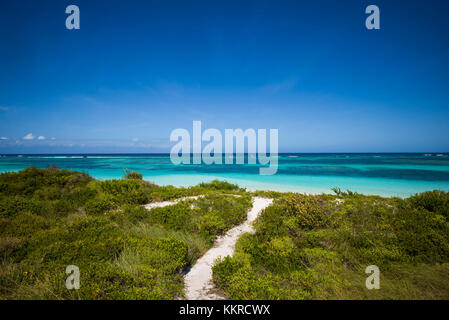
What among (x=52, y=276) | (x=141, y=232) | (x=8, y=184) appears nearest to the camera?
(x=52, y=276)

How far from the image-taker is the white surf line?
3806 millimetres

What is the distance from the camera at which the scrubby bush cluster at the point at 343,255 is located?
3412mm

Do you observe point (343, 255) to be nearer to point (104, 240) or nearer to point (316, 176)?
point (104, 240)

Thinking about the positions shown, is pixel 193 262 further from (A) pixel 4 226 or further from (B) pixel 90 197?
(B) pixel 90 197

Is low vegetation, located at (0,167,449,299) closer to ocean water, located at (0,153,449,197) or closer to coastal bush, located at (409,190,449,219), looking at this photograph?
coastal bush, located at (409,190,449,219)

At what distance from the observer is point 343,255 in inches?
185

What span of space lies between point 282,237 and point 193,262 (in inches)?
106

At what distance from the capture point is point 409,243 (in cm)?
485

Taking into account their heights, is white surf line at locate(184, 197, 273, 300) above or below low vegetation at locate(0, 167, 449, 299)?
below

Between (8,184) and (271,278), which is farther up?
(8,184)

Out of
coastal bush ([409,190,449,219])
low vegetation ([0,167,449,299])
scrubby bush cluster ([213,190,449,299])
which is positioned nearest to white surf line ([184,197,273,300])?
low vegetation ([0,167,449,299])

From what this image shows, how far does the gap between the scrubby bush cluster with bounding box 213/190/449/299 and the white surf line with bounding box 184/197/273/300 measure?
306 mm

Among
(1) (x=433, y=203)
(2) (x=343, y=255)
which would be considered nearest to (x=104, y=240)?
(2) (x=343, y=255)
